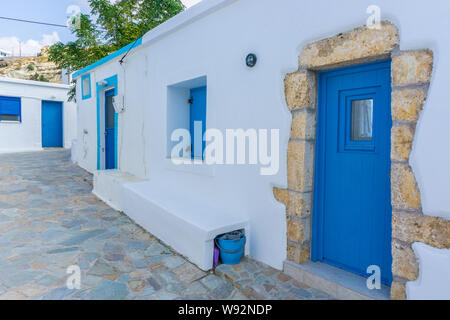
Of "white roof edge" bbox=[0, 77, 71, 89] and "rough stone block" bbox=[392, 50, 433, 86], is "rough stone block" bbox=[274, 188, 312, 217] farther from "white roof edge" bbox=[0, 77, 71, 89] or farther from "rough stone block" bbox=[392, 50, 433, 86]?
"white roof edge" bbox=[0, 77, 71, 89]

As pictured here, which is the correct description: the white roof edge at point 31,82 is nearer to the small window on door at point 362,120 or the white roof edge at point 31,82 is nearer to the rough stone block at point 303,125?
the rough stone block at point 303,125

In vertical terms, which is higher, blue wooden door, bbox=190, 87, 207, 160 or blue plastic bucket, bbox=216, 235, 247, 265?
blue wooden door, bbox=190, 87, 207, 160

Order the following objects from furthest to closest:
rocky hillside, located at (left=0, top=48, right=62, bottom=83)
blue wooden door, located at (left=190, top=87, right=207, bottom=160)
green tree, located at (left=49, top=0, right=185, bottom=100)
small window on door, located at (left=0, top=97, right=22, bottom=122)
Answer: rocky hillside, located at (left=0, top=48, right=62, bottom=83)
small window on door, located at (left=0, top=97, right=22, bottom=122)
green tree, located at (left=49, top=0, right=185, bottom=100)
blue wooden door, located at (left=190, top=87, right=207, bottom=160)

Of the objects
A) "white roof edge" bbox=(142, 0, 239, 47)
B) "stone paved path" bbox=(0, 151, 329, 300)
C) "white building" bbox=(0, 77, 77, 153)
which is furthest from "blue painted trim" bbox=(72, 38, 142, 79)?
"white building" bbox=(0, 77, 77, 153)

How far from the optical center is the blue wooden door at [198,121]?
448 cm

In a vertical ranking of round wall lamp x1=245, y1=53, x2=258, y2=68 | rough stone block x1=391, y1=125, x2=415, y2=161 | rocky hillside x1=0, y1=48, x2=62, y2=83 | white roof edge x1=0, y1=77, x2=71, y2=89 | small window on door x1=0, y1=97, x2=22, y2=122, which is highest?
rocky hillside x1=0, y1=48, x2=62, y2=83

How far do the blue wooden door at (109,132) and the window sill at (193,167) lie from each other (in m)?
3.14

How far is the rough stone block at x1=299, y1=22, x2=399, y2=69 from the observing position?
219cm

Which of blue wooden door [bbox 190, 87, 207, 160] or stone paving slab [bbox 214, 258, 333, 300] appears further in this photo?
blue wooden door [bbox 190, 87, 207, 160]

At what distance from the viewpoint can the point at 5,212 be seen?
477 centimetres

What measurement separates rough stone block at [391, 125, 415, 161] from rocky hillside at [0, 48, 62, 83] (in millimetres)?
30307
